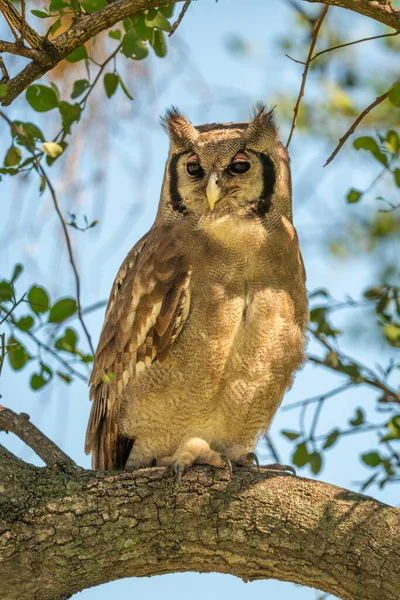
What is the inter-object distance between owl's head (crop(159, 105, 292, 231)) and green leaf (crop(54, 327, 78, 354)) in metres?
0.98

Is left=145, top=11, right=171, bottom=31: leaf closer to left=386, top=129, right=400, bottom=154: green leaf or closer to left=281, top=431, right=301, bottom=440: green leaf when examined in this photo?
left=386, top=129, right=400, bottom=154: green leaf

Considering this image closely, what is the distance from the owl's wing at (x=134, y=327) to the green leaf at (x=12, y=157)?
84 centimetres

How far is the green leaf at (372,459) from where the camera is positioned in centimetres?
332

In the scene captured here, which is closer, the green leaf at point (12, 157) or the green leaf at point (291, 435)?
the green leaf at point (12, 157)

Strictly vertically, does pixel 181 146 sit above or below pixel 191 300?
above

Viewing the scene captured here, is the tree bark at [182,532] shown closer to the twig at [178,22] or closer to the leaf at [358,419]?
the leaf at [358,419]

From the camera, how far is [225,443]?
3.50 meters

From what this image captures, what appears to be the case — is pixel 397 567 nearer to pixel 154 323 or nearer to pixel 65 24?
pixel 154 323

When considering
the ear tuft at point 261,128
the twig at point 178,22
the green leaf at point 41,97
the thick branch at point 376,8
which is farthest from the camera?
the ear tuft at point 261,128

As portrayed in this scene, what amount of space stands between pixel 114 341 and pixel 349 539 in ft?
4.48

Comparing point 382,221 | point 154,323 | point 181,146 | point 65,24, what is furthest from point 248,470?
point 382,221

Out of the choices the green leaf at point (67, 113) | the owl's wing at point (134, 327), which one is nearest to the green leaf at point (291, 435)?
the owl's wing at point (134, 327)

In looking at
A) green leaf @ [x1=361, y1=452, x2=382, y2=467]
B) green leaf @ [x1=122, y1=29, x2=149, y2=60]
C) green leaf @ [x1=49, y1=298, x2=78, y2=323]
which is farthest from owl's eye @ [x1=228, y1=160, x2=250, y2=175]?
green leaf @ [x1=361, y1=452, x2=382, y2=467]

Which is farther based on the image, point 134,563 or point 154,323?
point 154,323
